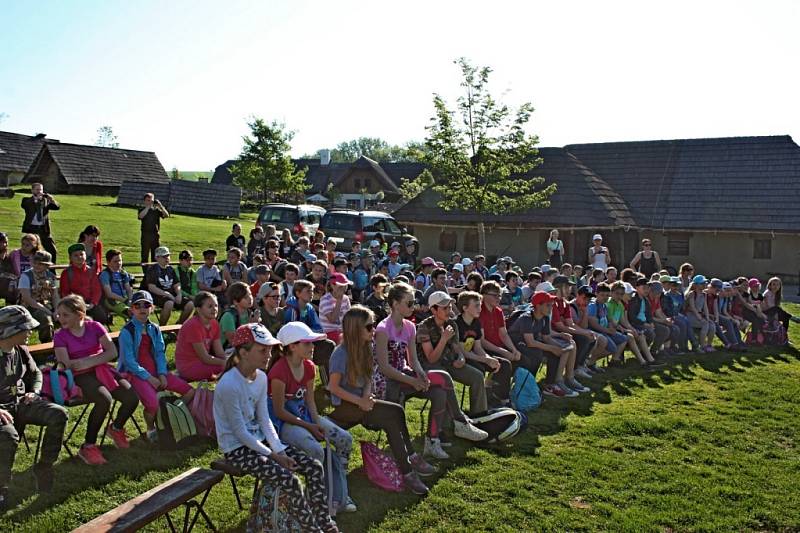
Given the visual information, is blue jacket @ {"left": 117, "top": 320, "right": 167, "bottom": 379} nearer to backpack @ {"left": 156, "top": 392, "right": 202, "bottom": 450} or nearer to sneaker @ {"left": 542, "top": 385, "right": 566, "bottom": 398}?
backpack @ {"left": 156, "top": 392, "right": 202, "bottom": 450}

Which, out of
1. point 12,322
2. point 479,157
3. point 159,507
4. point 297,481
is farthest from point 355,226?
point 159,507

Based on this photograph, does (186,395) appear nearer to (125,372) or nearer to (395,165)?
(125,372)

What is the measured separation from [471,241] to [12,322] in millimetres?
23063

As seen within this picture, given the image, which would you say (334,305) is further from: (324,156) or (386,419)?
(324,156)

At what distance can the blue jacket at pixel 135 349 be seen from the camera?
6.88 m

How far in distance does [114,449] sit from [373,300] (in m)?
5.14

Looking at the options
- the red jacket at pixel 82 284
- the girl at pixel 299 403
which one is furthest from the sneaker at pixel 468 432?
the red jacket at pixel 82 284

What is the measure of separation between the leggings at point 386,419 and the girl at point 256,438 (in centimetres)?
113

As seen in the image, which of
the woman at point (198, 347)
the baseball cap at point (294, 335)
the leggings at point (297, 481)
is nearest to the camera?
the leggings at point (297, 481)

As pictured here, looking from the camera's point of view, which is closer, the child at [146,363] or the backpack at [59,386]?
the backpack at [59,386]

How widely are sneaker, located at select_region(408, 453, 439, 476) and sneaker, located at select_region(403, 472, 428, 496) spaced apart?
0.31 metres

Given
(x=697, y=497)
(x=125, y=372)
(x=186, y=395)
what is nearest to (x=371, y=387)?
(x=186, y=395)

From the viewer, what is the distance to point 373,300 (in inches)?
440

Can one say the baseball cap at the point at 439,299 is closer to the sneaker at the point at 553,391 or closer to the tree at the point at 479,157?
the sneaker at the point at 553,391
